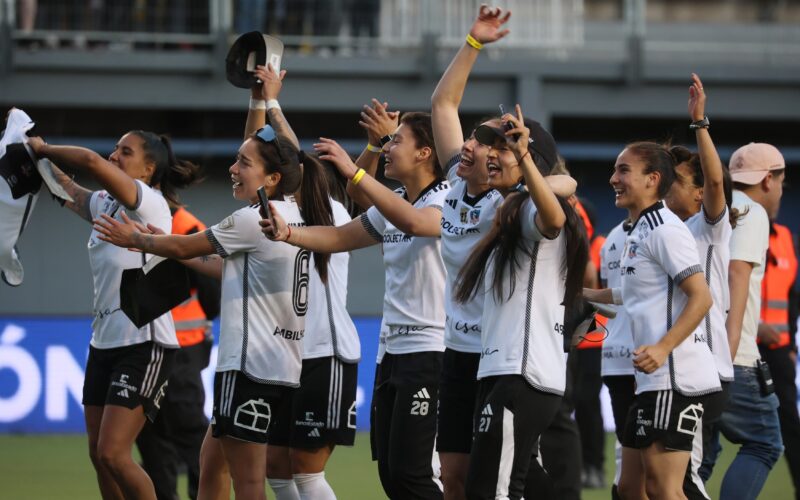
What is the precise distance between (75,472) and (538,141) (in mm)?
6038

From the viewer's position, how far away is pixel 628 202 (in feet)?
19.9

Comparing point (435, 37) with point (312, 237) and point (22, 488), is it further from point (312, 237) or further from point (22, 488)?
point (312, 237)

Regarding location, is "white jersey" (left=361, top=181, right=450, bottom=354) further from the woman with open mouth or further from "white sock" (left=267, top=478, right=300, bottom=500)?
Result: "white sock" (left=267, top=478, right=300, bottom=500)

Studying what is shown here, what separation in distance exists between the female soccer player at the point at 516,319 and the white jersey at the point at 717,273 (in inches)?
49.4

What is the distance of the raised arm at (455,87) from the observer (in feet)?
19.7

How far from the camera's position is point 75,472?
1009cm

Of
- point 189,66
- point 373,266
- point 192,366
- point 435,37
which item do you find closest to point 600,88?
point 435,37

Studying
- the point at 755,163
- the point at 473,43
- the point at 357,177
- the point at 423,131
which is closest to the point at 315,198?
the point at 423,131

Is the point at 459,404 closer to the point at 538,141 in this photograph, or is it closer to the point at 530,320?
the point at 530,320

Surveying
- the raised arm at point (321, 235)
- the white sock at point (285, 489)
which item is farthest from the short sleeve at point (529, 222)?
the white sock at point (285, 489)

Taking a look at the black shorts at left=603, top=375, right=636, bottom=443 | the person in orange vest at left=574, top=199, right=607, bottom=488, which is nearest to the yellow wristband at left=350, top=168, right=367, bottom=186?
the black shorts at left=603, top=375, right=636, bottom=443

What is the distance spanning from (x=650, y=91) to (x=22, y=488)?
11.3 m

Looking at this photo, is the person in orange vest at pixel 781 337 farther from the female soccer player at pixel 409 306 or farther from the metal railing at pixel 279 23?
the metal railing at pixel 279 23

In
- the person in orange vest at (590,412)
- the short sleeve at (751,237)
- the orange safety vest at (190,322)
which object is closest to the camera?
the short sleeve at (751,237)
